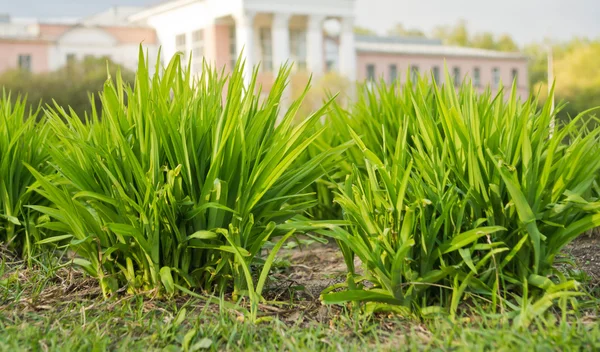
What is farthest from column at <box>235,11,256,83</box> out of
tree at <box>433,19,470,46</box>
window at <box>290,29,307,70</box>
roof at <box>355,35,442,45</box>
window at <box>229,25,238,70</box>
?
tree at <box>433,19,470,46</box>

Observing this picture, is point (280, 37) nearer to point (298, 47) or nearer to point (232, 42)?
point (298, 47)

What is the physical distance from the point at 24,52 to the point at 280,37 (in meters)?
13.2

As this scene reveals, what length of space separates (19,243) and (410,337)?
2.14 metres

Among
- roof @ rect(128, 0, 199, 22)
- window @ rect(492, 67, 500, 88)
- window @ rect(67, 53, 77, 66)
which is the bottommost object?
window @ rect(492, 67, 500, 88)

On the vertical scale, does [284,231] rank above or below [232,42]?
below

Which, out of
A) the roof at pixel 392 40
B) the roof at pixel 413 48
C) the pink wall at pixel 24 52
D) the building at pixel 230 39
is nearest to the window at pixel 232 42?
the building at pixel 230 39

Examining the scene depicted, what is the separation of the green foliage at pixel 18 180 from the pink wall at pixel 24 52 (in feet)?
127

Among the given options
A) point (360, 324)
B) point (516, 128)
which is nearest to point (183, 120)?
point (360, 324)

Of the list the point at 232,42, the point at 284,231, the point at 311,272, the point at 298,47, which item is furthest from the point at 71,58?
the point at 284,231

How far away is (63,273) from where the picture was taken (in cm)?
318

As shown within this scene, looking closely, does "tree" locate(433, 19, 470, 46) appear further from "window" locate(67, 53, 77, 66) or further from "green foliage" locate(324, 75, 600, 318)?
"green foliage" locate(324, 75, 600, 318)

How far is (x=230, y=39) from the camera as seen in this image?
45.0 m

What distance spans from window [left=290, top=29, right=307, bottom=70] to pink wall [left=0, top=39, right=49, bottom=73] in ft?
42.8

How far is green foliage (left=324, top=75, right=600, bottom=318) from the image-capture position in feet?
8.08
